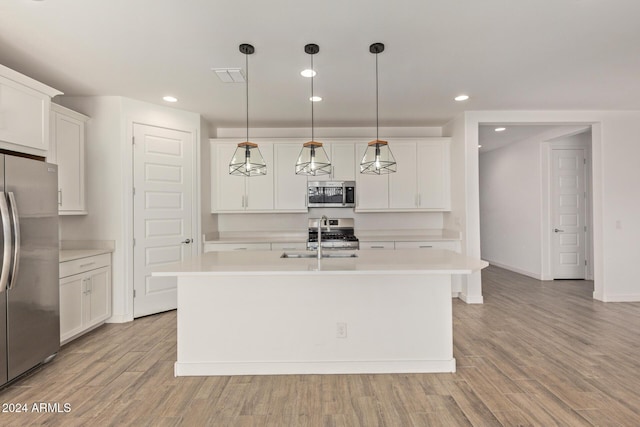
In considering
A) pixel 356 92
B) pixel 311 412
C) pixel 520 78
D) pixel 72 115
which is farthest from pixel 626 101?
pixel 72 115

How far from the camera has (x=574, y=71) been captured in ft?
10.3

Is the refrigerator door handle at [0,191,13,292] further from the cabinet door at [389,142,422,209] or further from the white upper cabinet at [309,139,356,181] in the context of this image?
the cabinet door at [389,142,422,209]

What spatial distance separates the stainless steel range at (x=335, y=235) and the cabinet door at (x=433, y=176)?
1.17 metres

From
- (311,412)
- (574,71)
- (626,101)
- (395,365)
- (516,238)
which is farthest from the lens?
(516,238)

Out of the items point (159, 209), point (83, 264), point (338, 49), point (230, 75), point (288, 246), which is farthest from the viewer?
point (288, 246)

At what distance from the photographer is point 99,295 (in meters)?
3.54

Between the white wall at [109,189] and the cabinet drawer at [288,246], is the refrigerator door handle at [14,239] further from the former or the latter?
the cabinet drawer at [288,246]

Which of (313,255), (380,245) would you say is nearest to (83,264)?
(313,255)

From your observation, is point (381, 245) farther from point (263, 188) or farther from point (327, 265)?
point (327, 265)

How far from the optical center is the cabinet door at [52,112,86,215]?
3348 mm

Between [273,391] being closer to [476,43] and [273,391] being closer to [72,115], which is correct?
[476,43]

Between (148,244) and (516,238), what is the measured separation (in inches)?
262

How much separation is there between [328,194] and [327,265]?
2.56 metres

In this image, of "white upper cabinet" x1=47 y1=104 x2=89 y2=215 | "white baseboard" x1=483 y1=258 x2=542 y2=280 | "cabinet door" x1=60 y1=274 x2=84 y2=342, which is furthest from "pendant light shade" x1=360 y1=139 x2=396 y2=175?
"white baseboard" x1=483 y1=258 x2=542 y2=280
